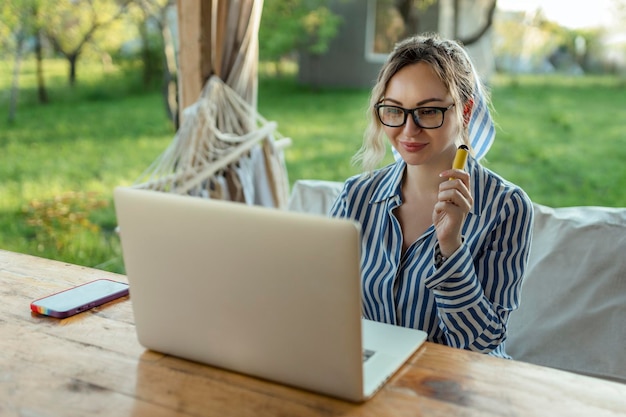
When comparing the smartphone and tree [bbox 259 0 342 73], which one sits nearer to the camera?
the smartphone

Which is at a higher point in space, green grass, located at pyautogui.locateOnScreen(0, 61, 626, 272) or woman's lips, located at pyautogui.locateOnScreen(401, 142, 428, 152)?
woman's lips, located at pyautogui.locateOnScreen(401, 142, 428, 152)

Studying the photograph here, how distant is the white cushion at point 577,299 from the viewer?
6.31ft

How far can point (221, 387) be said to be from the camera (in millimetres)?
1216

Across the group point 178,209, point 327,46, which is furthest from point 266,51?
point 178,209

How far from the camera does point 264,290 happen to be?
1.13 metres

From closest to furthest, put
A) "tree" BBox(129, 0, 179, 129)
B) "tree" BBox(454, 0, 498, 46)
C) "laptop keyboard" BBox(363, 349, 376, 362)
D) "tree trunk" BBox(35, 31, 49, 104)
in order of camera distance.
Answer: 1. "laptop keyboard" BBox(363, 349, 376, 362)
2. "tree" BBox(454, 0, 498, 46)
3. "tree trunk" BBox(35, 31, 49, 104)
4. "tree" BBox(129, 0, 179, 129)

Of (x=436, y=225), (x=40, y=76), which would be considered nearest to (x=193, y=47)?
(x=436, y=225)

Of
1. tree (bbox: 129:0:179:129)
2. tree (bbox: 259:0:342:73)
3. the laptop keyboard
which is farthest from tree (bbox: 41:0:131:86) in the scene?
the laptop keyboard

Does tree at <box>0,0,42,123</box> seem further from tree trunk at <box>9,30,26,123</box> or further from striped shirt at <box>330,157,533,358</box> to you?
striped shirt at <box>330,157,533,358</box>

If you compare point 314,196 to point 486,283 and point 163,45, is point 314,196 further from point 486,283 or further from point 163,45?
point 163,45

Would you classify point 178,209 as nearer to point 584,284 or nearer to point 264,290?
point 264,290

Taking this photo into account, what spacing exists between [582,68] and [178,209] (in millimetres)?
4665

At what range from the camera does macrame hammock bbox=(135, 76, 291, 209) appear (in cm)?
291

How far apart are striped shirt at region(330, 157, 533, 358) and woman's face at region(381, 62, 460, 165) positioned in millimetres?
123
